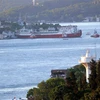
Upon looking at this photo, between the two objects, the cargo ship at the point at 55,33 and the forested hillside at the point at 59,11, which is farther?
the forested hillside at the point at 59,11

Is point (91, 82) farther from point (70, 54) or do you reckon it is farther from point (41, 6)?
point (41, 6)

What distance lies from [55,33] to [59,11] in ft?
103

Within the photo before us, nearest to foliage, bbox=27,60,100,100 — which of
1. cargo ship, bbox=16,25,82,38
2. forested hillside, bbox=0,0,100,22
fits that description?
cargo ship, bbox=16,25,82,38

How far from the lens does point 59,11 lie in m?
104

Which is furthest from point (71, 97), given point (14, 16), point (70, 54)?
point (14, 16)

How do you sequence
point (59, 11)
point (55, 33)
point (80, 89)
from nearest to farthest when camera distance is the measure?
point (80, 89) → point (55, 33) → point (59, 11)

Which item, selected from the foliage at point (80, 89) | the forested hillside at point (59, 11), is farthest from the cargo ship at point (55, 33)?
the foliage at point (80, 89)

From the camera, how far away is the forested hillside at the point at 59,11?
337ft

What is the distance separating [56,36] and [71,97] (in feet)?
184

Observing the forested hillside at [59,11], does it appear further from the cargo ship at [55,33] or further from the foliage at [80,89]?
the foliage at [80,89]

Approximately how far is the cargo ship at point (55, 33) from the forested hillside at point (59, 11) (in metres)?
27.8

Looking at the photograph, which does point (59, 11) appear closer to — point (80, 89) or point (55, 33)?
point (55, 33)

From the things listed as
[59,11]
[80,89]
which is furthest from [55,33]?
[80,89]

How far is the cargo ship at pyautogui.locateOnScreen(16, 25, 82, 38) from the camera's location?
7050 centimetres
